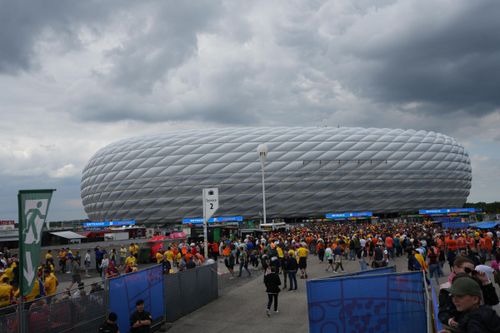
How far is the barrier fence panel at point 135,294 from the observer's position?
27.7ft

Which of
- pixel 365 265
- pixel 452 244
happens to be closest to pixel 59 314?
pixel 365 265

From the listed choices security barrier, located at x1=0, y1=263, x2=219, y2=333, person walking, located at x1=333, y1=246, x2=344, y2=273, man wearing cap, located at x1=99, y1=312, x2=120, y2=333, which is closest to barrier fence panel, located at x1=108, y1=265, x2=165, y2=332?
security barrier, located at x1=0, y1=263, x2=219, y2=333

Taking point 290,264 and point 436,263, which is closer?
point 290,264

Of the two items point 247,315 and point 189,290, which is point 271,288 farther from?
point 189,290

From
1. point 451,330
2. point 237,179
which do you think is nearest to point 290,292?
point 451,330

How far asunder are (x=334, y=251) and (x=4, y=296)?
1201 cm

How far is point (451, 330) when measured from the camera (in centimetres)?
330

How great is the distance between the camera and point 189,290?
37.0 feet

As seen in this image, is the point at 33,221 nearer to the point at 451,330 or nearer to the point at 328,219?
the point at 451,330

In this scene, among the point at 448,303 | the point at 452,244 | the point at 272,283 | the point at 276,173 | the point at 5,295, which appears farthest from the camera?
the point at 276,173

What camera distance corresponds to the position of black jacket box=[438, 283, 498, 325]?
12.6ft

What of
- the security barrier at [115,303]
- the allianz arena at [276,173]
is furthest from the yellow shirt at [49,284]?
the allianz arena at [276,173]

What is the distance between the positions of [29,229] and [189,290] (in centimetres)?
552

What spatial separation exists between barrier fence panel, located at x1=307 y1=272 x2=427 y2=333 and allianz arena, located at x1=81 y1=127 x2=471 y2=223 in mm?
60400
